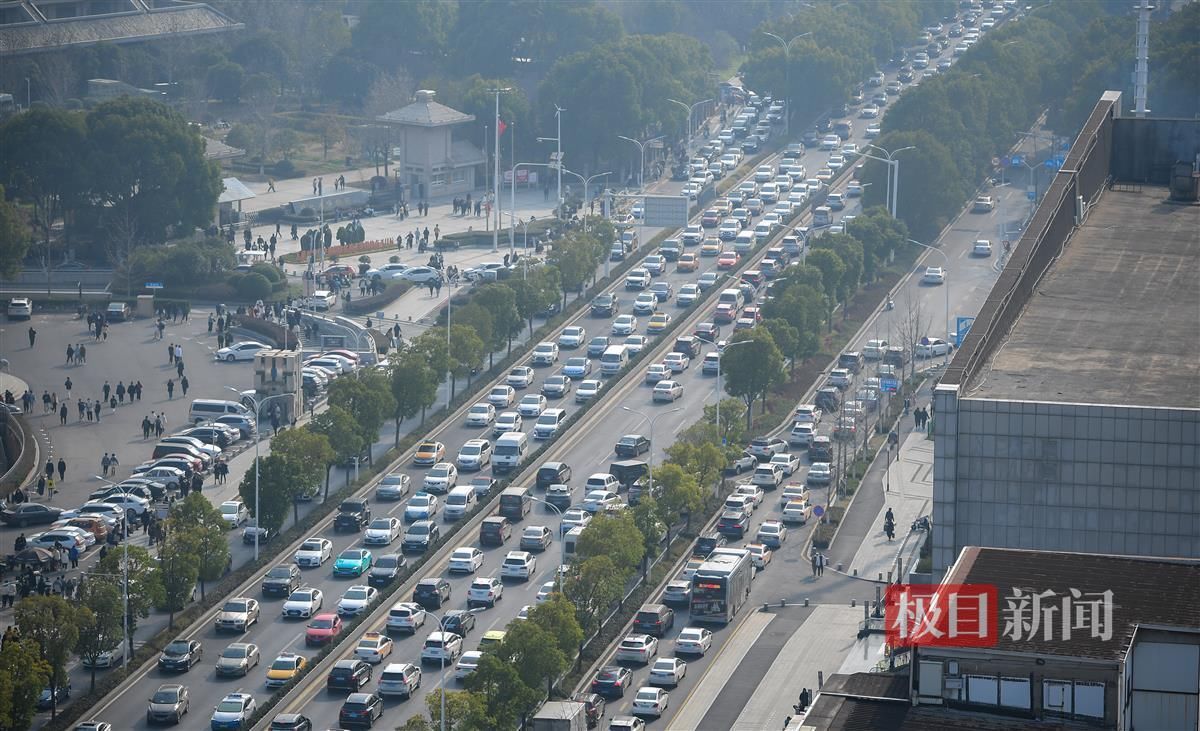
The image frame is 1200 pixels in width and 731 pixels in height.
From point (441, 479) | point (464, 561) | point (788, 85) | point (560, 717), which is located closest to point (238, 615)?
point (464, 561)

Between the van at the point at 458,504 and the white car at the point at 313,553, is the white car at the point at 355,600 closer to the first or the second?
the white car at the point at 313,553

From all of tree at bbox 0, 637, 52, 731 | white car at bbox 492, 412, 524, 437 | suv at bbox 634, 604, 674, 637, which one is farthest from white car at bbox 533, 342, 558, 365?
tree at bbox 0, 637, 52, 731

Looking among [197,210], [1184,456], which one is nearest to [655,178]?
[197,210]

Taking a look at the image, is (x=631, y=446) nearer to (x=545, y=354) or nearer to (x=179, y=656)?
(x=545, y=354)

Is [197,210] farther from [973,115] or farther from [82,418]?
[973,115]

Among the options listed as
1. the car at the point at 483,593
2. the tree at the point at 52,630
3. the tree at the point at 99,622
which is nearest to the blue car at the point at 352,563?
the car at the point at 483,593
